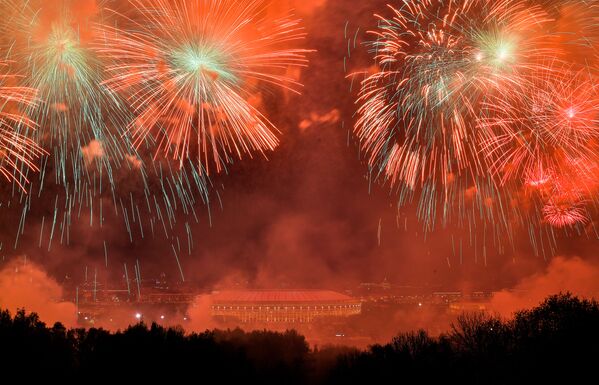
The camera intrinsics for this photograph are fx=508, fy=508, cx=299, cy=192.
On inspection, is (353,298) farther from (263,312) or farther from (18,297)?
(18,297)

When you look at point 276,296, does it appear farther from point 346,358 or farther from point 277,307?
point 346,358

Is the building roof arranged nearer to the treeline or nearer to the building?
the building

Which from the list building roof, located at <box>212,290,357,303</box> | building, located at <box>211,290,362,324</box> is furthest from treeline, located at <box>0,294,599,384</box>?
building roof, located at <box>212,290,357,303</box>

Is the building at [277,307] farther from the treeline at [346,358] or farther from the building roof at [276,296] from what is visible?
the treeline at [346,358]

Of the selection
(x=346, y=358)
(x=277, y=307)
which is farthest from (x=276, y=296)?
(x=346, y=358)

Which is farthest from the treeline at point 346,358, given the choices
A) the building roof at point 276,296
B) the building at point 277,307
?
the building roof at point 276,296

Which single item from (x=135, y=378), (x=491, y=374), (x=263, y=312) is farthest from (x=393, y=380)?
(x=263, y=312)
